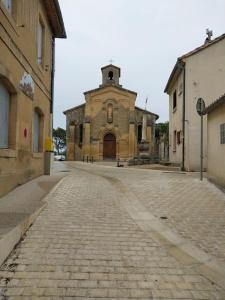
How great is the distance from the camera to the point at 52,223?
661 centimetres

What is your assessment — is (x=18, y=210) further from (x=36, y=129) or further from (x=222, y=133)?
(x=222, y=133)

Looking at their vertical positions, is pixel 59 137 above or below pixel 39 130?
above

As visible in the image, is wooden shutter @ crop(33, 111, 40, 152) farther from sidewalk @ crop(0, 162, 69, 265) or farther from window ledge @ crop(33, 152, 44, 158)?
sidewalk @ crop(0, 162, 69, 265)

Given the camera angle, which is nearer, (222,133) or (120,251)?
(120,251)

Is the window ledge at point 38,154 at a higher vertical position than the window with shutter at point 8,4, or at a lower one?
lower

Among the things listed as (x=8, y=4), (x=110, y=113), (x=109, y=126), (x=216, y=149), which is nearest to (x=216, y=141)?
(x=216, y=149)

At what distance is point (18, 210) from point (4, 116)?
259cm

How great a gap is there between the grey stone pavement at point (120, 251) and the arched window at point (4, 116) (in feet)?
5.66

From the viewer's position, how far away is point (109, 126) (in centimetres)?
4162

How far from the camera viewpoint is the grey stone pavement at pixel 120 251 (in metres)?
3.96

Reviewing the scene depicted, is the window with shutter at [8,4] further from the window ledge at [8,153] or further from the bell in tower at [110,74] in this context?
the bell in tower at [110,74]

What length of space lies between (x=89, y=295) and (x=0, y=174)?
4441 mm

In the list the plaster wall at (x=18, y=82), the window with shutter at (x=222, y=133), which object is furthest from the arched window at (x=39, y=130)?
the window with shutter at (x=222, y=133)

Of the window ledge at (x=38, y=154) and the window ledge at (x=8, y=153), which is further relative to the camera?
the window ledge at (x=38, y=154)
